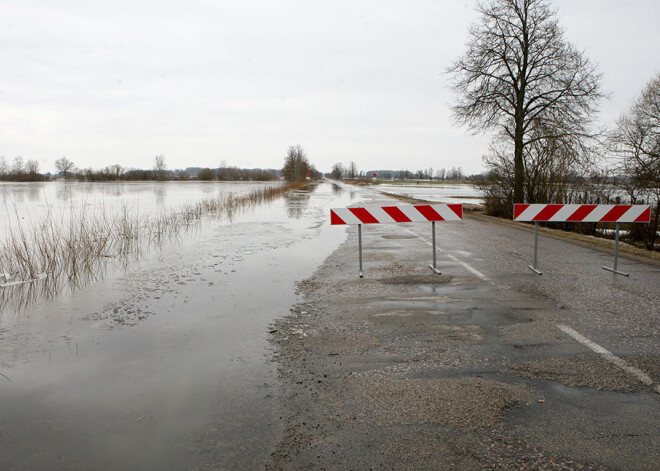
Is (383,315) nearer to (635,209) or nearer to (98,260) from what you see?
(635,209)

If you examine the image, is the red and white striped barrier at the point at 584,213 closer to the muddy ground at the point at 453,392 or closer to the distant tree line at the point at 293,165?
the muddy ground at the point at 453,392

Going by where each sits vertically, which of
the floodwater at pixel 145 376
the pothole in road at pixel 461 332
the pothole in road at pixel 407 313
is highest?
the pothole in road at pixel 461 332

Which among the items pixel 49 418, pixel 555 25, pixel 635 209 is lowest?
pixel 49 418

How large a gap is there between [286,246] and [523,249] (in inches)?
245

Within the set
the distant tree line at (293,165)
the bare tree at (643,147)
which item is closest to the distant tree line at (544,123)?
the bare tree at (643,147)

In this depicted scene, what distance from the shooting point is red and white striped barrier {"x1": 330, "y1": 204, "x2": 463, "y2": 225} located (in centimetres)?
870

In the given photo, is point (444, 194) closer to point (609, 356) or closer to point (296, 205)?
point (296, 205)

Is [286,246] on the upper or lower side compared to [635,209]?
lower

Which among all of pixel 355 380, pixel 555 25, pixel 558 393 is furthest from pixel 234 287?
pixel 555 25

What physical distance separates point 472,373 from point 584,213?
658 cm

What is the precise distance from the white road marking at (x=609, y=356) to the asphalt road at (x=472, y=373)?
0.7 inches

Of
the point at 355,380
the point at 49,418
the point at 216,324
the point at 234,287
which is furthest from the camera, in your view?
the point at 234,287

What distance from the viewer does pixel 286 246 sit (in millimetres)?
12125

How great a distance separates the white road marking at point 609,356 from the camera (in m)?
3.71
